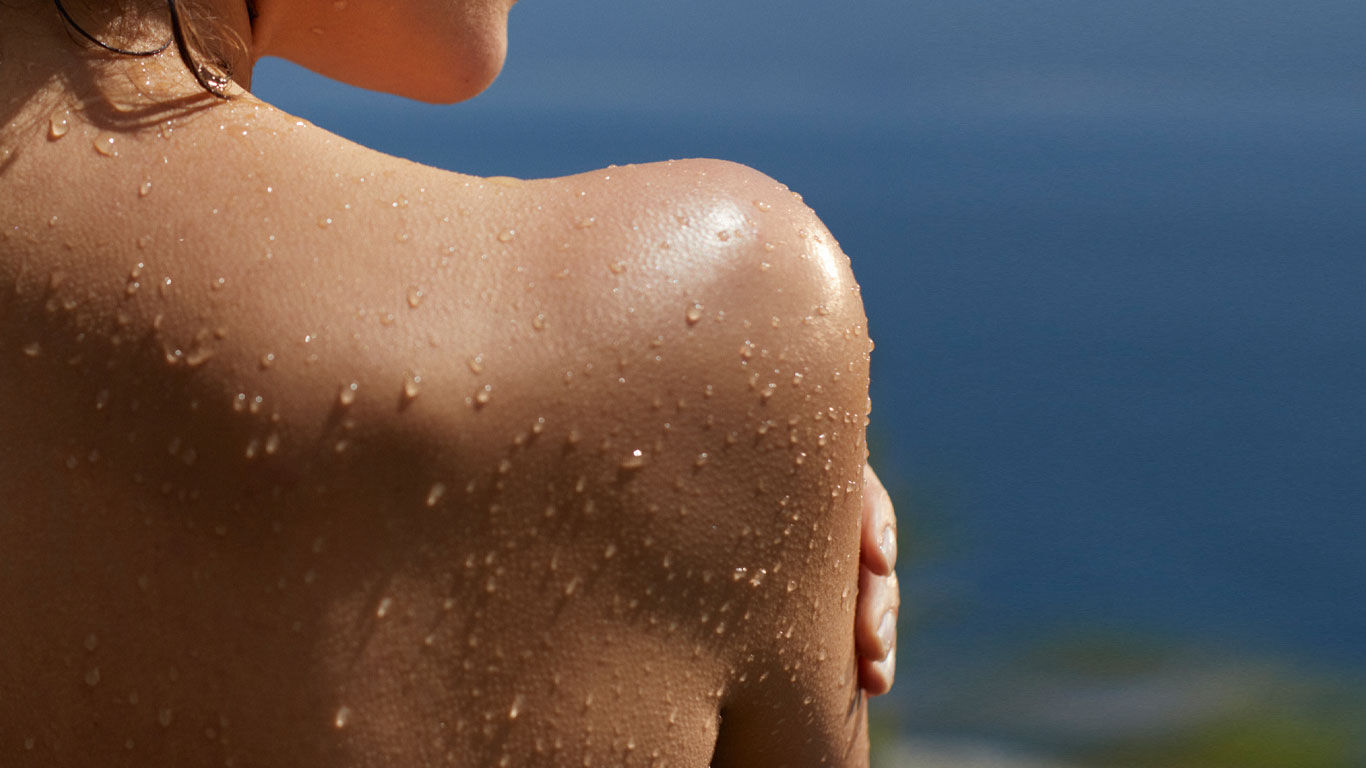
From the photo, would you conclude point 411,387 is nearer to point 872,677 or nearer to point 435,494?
point 435,494

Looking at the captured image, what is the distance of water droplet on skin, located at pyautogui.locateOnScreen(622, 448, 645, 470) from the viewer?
1.56 feet

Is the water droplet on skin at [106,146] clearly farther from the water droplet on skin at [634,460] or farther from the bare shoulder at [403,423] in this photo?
the water droplet on skin at [634,460]

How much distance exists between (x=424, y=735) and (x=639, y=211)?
0.23m

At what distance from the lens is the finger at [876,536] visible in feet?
2.38

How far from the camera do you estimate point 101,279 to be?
443 mm

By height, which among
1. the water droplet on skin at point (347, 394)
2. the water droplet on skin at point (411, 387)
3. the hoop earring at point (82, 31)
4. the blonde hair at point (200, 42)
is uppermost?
the blonde hair at point (200, 42)

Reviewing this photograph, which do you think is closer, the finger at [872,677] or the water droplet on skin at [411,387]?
the water droplet on skin at [411,387]

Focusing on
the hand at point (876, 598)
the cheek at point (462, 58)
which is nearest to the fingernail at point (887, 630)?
the hand at point (876, 598)

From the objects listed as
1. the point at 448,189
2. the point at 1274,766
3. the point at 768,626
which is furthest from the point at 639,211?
the point at 1274,766

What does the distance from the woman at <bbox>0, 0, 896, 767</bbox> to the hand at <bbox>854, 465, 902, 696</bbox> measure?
6.2 inches

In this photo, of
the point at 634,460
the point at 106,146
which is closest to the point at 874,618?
the point at 634,460

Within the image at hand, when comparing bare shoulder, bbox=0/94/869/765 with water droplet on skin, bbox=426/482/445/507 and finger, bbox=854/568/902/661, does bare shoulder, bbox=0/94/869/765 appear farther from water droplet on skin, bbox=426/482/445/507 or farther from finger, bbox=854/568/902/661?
finger, bbox=854/568/902/661

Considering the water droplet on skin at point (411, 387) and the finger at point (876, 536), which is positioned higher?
the finger at point (876, 536)

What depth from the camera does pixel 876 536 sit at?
0.74m
